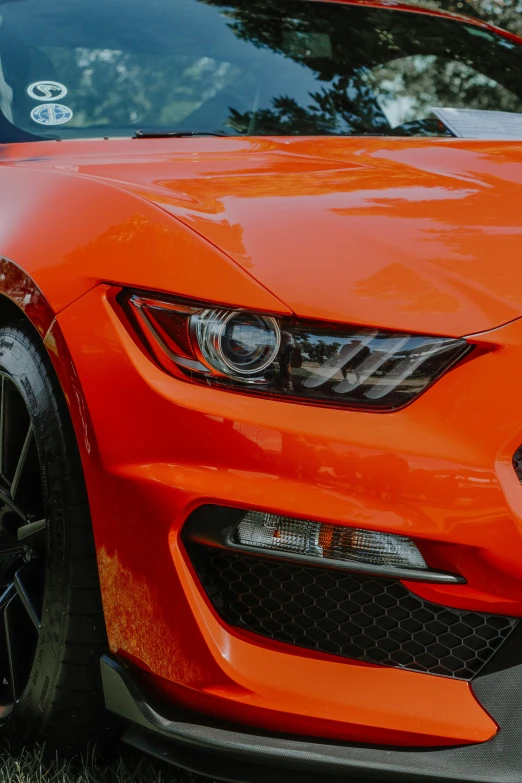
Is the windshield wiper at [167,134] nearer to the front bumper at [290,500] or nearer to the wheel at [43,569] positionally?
the wheel at [43,569]

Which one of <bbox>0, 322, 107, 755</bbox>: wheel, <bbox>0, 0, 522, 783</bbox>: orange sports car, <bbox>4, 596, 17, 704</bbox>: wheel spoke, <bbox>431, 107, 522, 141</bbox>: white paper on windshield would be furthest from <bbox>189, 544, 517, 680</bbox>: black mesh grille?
<bbox>431, 107, 522, 141</bbox>: white paper on windshield

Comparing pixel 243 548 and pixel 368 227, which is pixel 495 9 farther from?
pixel 243 548

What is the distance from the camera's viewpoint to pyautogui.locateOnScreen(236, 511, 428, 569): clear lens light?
1.43 metres

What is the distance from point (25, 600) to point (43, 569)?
Answer: 7 centimetres

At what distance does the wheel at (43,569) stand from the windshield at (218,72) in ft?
3.44

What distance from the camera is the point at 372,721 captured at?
4.71 feet

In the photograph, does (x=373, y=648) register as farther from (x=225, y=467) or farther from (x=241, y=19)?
(x=241, y=19)

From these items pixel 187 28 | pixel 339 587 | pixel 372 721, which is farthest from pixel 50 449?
pixel 187 28

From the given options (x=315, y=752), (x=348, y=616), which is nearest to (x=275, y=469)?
(x=348, y=616)

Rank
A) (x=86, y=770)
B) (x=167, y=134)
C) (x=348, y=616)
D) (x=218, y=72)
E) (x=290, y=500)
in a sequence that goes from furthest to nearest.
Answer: (x=218, y=72), (x=167, y=134), (x=86, y=770), (x=348, y=616), (x=290, y=500)

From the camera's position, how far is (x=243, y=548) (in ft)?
4.88

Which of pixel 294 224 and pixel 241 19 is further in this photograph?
pixel 241 19

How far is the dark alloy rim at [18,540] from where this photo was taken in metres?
1.88

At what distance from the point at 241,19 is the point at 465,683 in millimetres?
2225
